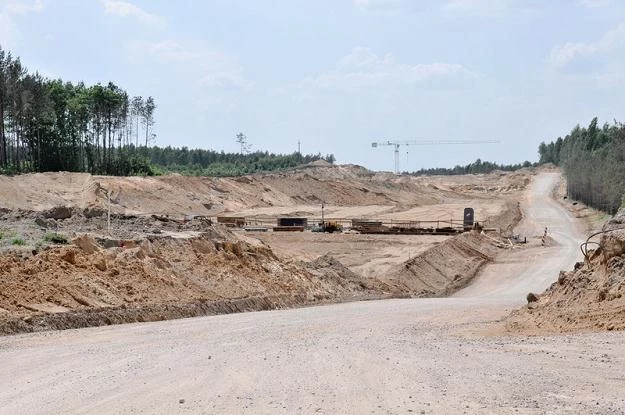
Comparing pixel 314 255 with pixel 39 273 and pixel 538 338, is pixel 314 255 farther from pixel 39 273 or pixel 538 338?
pixel 538 338

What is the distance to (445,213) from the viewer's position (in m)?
92.6

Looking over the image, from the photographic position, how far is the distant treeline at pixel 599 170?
7381cm

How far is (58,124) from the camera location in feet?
307

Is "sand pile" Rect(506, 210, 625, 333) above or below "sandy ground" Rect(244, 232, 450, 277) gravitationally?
above

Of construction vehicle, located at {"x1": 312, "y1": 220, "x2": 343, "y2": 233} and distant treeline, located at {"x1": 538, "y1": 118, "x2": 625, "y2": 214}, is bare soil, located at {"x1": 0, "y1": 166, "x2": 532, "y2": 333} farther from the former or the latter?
distant treeline, located at {"x1": 538, "y1": 118, "x2": 625, "y2": 214}

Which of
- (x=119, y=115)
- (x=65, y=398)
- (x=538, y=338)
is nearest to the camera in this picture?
(x=65, y=398)

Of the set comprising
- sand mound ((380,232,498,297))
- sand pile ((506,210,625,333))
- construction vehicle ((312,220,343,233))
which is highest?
sand pile ((506,210,625,333))

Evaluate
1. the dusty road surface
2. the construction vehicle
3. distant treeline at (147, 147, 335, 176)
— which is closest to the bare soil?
the dusty road surface

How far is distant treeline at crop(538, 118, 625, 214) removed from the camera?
73.8 metres

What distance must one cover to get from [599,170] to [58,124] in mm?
64221

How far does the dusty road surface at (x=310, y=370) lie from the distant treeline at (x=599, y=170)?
46.2m

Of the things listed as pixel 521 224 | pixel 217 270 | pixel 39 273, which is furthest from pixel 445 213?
pixel 39 273

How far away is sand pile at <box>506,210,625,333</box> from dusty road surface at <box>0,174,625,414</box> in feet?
3.05

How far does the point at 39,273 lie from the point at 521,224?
7249 centimetres
